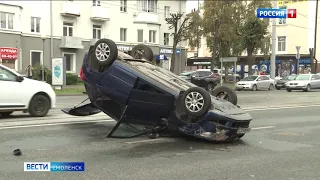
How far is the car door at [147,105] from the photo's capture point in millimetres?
8188

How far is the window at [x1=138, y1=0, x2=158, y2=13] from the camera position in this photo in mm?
44531

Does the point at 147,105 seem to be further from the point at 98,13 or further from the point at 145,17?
the point at 145,17

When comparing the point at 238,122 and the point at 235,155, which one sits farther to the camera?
the point at 238,122

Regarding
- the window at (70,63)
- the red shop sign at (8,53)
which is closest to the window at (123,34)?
the window at (70,63)

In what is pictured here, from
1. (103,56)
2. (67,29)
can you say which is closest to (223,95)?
(103,56)

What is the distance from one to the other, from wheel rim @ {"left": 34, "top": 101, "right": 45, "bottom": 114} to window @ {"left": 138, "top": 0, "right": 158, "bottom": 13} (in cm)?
3352

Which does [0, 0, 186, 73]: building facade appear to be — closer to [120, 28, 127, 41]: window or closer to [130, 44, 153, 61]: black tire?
[120, 28, 127, 41]: window

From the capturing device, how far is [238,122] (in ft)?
26.3

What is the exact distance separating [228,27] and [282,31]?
2321cm

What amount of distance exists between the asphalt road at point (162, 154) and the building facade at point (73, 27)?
1078 inches

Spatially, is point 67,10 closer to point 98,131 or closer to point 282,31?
point 98,131

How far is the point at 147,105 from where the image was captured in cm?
834

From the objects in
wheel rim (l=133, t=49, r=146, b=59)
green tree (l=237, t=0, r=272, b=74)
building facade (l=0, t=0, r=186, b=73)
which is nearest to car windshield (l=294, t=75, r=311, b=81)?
green tree (l=237, t=0, r=272, b=74)

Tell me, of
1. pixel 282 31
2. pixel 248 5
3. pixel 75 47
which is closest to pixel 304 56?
pixel 282 31
